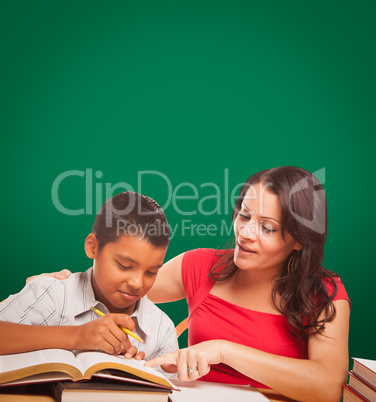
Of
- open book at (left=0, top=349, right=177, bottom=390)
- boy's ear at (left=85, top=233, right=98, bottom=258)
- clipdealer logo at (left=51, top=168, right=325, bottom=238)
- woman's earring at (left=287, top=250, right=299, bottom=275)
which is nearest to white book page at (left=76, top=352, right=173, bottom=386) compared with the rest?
open book at (left=0, top=349, right=177, bottom=390)

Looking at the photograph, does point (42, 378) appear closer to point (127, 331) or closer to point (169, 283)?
point (127, 331)

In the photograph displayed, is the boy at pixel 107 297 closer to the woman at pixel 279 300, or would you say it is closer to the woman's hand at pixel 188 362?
the woman's hand at pixel 188 362

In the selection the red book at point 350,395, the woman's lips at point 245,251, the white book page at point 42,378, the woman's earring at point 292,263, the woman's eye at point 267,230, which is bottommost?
the red book at point 350,395

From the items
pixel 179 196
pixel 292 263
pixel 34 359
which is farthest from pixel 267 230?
pixel 34 359

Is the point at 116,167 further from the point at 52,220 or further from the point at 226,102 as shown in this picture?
the point at 226,102

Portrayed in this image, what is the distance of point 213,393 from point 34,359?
0.49 m

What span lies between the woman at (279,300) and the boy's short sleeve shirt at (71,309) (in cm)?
15

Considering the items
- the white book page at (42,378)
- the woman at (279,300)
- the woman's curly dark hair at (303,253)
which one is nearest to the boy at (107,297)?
the white book page at (42,378)

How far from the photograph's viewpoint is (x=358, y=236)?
99.8 inches

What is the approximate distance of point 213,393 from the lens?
1.33 meters

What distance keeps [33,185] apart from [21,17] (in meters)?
0.91

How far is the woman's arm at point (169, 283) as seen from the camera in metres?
1.90

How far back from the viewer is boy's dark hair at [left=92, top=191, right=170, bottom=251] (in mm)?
1420

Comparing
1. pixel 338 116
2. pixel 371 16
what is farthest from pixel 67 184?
pixel 371 16
